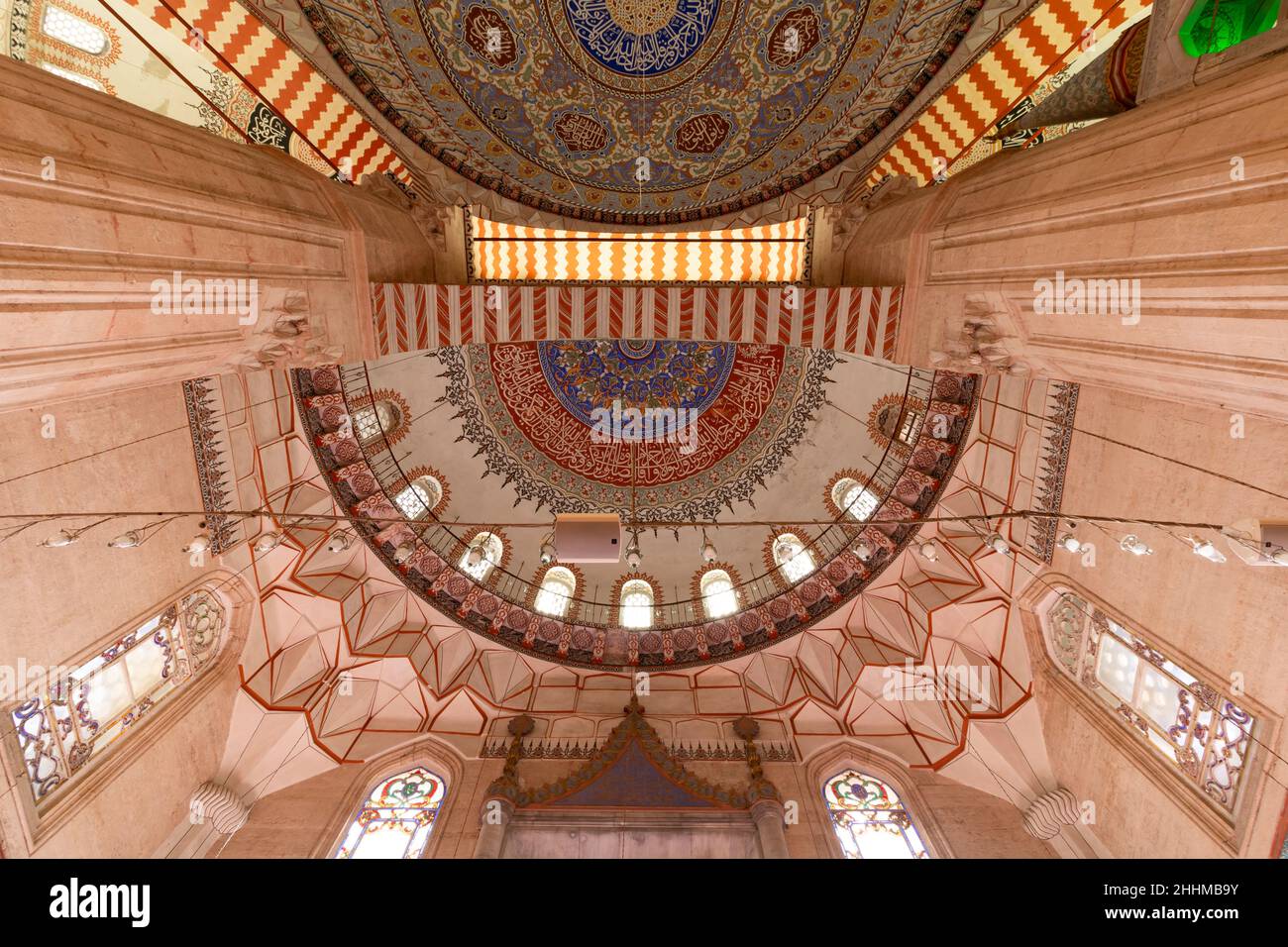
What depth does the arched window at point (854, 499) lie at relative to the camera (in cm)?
1065

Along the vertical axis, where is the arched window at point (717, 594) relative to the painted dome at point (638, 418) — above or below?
below

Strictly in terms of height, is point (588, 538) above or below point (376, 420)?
below

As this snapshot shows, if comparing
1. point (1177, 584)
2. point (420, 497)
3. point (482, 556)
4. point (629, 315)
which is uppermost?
point (629, 315)

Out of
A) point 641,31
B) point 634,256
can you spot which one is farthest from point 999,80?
point 634,256

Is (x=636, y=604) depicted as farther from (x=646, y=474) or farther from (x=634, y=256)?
(x=634, y=256)

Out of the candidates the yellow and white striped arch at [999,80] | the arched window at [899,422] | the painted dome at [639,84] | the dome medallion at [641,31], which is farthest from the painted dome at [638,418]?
the dome medallion at [641,31]

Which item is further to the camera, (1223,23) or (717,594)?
(717,594)

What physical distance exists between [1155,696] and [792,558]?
5.82 metres

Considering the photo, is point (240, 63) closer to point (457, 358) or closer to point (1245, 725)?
point (457, 358)

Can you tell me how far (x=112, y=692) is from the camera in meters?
7.05

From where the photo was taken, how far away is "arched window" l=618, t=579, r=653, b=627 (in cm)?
1185

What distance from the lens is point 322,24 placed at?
7.19 m

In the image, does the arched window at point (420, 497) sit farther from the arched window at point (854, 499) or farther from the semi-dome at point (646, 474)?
the arched window at point (854, 499)

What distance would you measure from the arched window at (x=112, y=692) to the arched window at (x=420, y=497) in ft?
10.7
